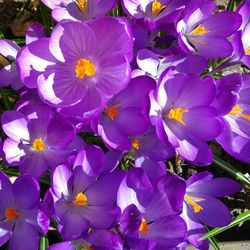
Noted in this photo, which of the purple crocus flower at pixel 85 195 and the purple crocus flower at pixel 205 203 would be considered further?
the purple crocus flower at pixel 205 203

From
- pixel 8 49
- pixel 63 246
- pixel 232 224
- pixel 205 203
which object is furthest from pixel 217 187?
pixel 8 49

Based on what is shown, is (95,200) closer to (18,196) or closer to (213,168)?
(18,196)

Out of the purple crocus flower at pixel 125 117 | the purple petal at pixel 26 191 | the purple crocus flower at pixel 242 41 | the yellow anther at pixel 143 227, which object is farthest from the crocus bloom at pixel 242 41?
the purple petal at pixel 26 191

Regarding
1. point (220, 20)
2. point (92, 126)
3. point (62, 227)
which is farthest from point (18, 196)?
point (220, 20)

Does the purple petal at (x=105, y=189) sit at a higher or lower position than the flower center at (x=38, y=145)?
lower

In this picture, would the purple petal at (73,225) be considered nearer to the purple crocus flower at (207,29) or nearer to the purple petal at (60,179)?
the purple petal at (60,179)

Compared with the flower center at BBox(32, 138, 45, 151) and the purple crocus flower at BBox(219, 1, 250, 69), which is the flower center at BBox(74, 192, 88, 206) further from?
the purple crocus flower at BBox(219, 1, 250, 69)
